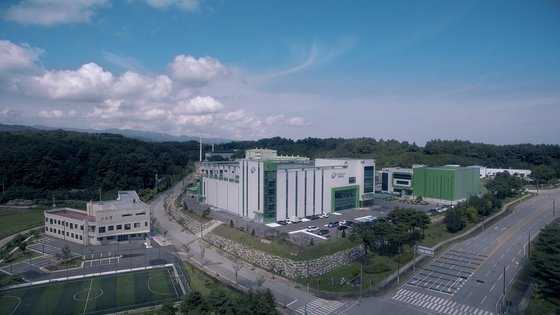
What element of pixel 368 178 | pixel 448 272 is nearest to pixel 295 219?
pixel 368 178

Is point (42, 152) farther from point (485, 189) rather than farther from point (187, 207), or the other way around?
point (485, 189)

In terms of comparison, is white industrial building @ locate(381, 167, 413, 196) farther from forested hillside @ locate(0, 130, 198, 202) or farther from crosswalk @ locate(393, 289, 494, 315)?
forested hillside @ locate(0, 130, 198, 202)

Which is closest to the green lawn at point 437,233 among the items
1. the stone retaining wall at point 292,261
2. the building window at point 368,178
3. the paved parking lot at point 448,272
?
the paved parking lot at point 448,272

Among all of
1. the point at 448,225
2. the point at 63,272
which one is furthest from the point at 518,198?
the point at 63,272

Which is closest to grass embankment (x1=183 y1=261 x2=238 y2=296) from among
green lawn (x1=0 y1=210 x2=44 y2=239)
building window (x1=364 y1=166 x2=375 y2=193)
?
green lawn (x1=0 y1=210 x2=44 y2=239)

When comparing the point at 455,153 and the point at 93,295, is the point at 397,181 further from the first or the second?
the point at 93,295

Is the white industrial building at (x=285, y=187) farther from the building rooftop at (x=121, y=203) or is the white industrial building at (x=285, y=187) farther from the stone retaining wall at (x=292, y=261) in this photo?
the building rooftop at (x=121, y=203)
